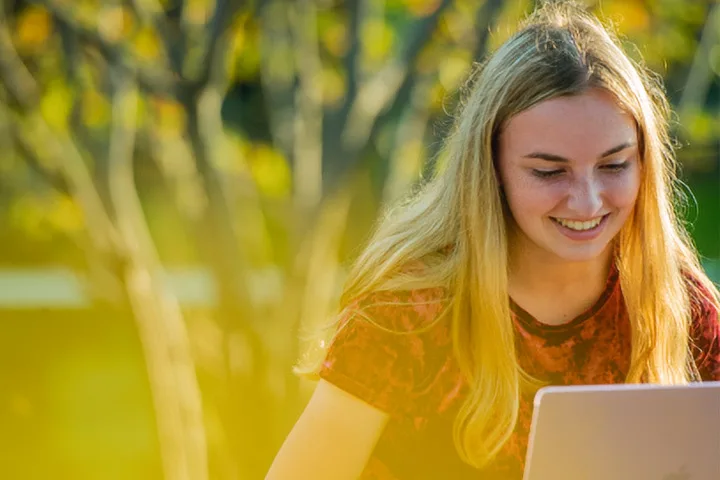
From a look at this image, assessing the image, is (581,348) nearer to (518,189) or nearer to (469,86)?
(518,189)

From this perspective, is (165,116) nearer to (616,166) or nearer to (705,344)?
(705,344)

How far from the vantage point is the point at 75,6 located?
14.4 feet

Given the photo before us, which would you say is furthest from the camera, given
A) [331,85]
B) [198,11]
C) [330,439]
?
[331,85]

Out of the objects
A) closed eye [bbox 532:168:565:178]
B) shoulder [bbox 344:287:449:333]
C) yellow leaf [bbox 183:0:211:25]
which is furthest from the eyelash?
yellow leaf [bbox 183:0:211:25]

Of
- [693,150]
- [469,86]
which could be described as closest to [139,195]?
[693,150]

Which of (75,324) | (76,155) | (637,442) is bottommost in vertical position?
(75,324)

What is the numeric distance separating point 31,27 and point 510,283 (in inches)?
119

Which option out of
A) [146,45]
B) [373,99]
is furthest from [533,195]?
[146,45]

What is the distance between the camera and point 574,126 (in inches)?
67.6

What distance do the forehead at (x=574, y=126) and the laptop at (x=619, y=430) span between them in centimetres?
Answer: 43

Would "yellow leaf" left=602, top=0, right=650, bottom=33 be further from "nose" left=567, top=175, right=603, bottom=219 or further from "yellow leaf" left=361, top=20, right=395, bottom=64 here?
"nose" left=567, top=175, right=603, bottom=219

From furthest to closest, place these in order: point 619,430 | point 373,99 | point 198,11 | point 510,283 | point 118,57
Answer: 1. point 198,11
2. point 373,99
3. point 118,57
4. point 510,283
5. point 619,430

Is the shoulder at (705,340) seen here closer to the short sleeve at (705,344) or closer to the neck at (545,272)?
the short sleeve at (705,344)

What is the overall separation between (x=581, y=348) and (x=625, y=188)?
0.92 feet
